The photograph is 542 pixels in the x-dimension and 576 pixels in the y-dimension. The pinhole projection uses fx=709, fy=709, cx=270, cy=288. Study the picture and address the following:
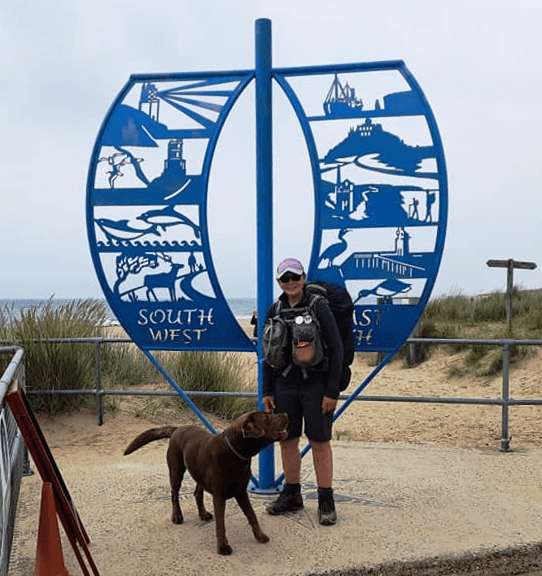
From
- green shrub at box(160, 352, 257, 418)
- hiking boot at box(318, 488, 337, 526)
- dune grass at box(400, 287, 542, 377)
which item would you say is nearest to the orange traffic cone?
hiking boot at box(318, 488, 337, 526)

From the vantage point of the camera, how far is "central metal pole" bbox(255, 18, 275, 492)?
499 cm

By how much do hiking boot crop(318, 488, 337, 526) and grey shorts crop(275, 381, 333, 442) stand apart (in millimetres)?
374

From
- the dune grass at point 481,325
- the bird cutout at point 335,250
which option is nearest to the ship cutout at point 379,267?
the bird cutout at point 335,250

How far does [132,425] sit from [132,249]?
3.30 meters

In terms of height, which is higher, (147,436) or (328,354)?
(328,354)

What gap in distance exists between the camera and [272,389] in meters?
4.71

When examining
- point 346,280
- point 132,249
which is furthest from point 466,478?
point 132,249

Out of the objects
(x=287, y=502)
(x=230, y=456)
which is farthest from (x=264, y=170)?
(x=287, y=502)

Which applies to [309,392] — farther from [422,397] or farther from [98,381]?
[98,381]

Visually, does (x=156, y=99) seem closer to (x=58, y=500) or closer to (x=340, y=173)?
(x=340, y=173)

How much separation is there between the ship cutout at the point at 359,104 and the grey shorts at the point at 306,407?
186cm

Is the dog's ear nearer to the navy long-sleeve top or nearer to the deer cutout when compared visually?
the navy long-sleeve top

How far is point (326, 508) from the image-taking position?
4.61 m

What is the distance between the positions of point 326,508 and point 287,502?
0.30 metres
